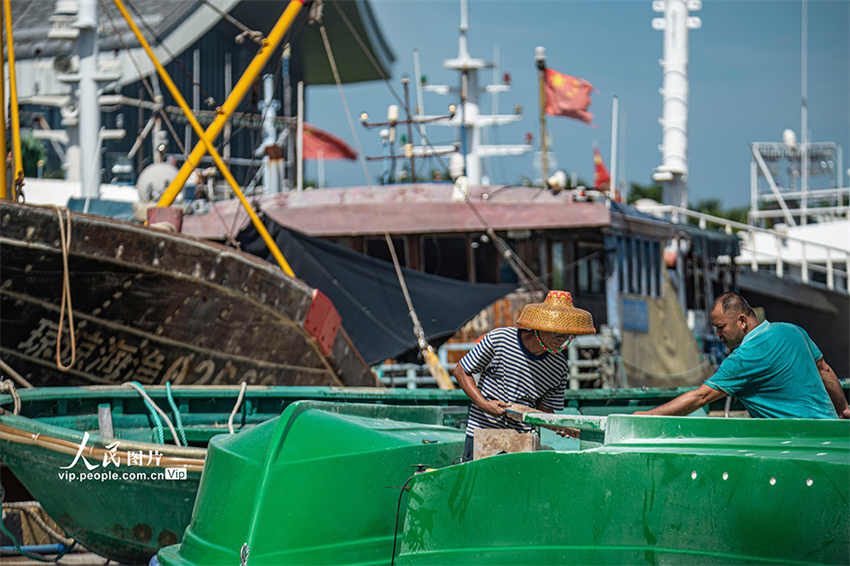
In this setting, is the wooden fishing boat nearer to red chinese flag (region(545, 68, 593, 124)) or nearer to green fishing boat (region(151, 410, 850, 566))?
green fishing boat (region(151, 410, 850, 566))

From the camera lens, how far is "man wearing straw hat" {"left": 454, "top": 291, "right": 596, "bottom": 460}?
16.6 feet

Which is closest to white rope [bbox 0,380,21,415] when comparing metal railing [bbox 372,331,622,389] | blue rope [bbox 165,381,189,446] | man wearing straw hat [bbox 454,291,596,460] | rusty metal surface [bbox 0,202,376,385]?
blue rope [bbox 165,381,189,446]

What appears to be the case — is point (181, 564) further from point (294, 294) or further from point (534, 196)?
point (534, 196)

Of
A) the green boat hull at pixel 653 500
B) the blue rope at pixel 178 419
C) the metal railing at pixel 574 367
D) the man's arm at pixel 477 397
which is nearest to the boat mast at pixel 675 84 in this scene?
the metal railing at pixel 574 367

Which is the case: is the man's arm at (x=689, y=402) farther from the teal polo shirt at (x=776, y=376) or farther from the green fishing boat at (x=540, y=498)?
the green fishing boat at (x=540, y=498)

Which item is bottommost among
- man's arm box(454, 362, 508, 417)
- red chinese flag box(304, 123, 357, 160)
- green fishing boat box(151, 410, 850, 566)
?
green fishing boat box(151, 410, 850, 566)

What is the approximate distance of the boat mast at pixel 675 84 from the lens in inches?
769

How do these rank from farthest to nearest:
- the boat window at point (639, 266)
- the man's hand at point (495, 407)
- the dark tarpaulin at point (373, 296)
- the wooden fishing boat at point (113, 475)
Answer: the boat window at point (639, 266), the dark tarpaulin at point (373, 296), the wooden fishing boat at point (113, 475), the man's hand at point (495, 407)

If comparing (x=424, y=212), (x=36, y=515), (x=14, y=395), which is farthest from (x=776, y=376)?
(x=424, y=212)

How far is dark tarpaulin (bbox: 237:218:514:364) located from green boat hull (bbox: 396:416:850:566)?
8.51 metres

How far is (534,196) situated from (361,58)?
20.0m

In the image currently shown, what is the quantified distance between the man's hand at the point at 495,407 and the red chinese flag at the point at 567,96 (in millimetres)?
13150

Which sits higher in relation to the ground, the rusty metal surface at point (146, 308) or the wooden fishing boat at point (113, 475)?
the rusty metal surface at point (146, 308)

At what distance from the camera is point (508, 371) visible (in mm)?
5211
